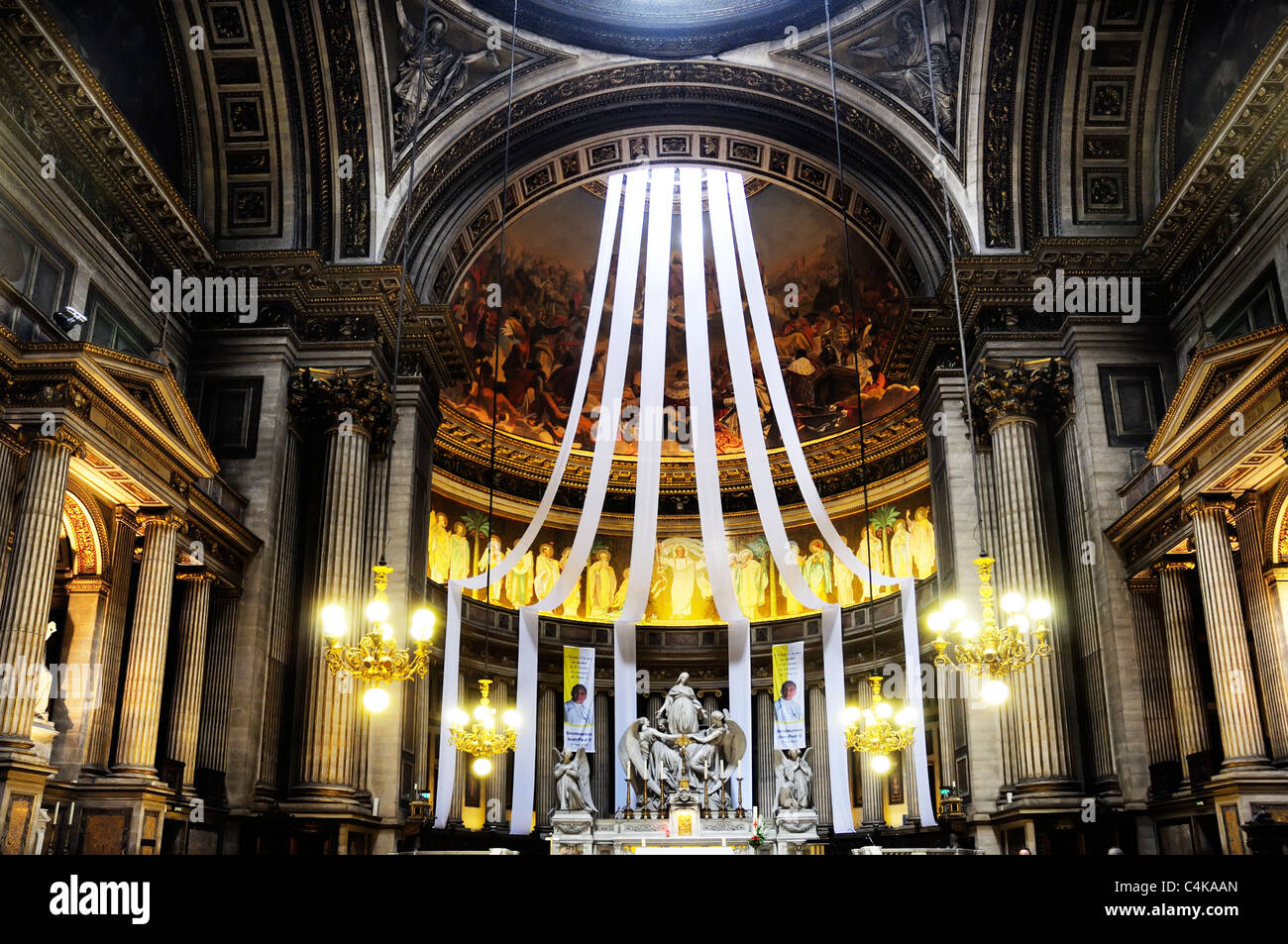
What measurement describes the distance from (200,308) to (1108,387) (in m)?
14.5

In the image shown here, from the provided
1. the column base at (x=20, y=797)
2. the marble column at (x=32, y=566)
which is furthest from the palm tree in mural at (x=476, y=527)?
the column base at (x=20, y=797)

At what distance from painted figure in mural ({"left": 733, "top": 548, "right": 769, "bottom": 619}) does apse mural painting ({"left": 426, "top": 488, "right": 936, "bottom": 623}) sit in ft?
0.09

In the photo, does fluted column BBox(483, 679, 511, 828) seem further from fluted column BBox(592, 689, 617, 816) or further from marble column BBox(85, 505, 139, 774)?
marble column BBox(85, 505, 139, 774)

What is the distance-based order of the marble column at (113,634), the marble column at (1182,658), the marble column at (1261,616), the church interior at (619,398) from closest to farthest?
the marble column at (1261,616), the church interior at (619,398), the marble column at (113,634), the marble column at (1182,658)

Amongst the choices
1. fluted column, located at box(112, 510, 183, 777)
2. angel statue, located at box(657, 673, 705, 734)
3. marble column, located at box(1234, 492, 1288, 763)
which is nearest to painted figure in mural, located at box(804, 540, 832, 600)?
angel statue, located at box(657, 673, 705, 734)

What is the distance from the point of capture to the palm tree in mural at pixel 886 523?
2755 cm

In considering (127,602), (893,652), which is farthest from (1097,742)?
(127,602)

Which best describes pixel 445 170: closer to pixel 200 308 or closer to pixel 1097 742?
pixel 200 308

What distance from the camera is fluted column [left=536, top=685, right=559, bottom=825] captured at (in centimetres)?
2677

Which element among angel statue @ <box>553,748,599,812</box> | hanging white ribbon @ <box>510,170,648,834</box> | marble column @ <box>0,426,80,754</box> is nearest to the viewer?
marble column @ <box>0,426,80,754</box>

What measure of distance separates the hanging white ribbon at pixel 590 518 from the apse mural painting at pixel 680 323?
6.32 meters

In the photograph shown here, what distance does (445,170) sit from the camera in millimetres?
20344

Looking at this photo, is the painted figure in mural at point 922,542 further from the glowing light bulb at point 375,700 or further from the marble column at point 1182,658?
the glowing light bulb at point 375,700

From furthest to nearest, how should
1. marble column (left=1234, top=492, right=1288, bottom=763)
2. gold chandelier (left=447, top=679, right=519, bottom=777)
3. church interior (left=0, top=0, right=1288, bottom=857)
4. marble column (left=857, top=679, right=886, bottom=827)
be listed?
1. marble column (left=857, top=679, right=886, bottom=827)
2. gold chandelier (left=447, top=679, right=519, bottom=777)
3. church interior (left=0, top=0, right=1288, bottom=857)
4. marble column (left=1234, top=492, right=1288, bottom=763)
